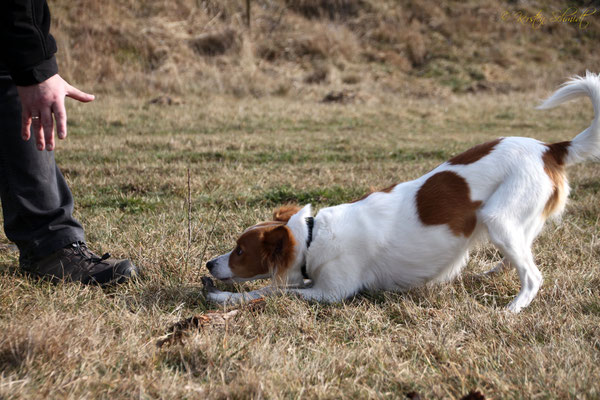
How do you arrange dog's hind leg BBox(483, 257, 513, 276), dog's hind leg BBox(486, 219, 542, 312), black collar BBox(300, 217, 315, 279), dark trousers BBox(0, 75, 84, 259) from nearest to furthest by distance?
1. dark trousers BBox(0, 75, 84, 259)
2. dog's hind leg BBox(486, 219, 542, 312)
3. black collar BBox(300, 217, 315, 279)
4. dog's hind leg BBox(483, 257, 513, 276)

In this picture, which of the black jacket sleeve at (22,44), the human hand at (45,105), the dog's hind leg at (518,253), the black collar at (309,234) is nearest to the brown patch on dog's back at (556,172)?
the dog's hind leg at (518,253)

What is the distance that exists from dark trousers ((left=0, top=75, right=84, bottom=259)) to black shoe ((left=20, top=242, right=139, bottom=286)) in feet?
0.15

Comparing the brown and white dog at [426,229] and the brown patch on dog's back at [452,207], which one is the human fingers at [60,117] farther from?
the brown patch on dog's back at [452,207]

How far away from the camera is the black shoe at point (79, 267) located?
282 centimetres

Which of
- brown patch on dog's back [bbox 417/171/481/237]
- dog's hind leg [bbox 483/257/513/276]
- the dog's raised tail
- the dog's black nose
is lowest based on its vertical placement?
dog's hind leg [bbox 483/257/513/276]

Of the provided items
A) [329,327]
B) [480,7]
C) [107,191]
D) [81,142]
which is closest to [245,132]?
[81,142]

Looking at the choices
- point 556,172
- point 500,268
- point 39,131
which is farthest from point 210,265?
point 556,172

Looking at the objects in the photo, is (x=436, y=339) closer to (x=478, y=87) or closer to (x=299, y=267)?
(x=299, y=267)

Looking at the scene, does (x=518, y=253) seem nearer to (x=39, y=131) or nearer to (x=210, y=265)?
(x=210, y=265)

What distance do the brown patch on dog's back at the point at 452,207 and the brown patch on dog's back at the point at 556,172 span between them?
41 cm

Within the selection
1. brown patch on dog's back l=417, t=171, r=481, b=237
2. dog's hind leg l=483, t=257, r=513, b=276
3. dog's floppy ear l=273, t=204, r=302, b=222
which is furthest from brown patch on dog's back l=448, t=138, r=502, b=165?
dog's floppy ear l=273, t=204, r=302, b=222

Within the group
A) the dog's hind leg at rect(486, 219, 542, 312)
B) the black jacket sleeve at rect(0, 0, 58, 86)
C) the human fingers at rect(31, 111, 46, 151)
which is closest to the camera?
the black jacket sleeve at rect(0, 0, 58, 86)

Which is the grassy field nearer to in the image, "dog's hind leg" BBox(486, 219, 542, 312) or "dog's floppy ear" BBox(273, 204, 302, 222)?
"dog's hind leg" BBox(486, 219, 542, 312)

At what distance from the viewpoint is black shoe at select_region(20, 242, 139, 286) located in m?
2.82
